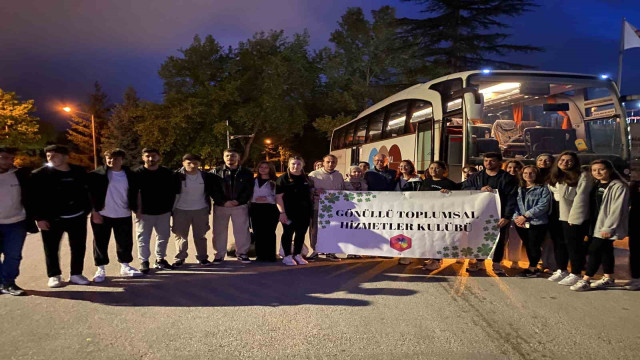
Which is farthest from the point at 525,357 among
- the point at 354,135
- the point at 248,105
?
the point at 248,105

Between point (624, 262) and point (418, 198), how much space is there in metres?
3.78

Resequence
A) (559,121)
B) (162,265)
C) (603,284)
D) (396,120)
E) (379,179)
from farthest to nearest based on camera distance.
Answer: (396,120) < (559,121) < (379,179) < (162,265) < (603,284)

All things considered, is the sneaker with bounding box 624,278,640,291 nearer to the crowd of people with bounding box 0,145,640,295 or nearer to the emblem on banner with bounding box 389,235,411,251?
the crowd of people with bounding box 0,145,640,295

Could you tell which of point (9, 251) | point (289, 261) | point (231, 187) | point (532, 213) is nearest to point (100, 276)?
point (9, 251)

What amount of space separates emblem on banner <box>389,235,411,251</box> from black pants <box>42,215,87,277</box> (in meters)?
4.39

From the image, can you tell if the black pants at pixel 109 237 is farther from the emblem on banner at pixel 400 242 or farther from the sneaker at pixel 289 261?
the emblem on banner at pixel 400 242

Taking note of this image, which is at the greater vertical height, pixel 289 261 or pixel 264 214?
pixel 264 214

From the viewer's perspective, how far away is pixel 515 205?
18.8 feet

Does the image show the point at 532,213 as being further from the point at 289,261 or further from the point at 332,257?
the point at 289,261

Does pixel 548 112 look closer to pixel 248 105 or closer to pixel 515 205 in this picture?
pixel 515 205

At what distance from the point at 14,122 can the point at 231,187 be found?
35.9 meters

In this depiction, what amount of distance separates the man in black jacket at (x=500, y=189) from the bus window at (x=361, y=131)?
8440mm

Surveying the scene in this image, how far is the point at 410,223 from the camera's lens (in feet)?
19.6

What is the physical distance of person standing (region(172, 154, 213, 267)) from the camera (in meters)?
6.10
